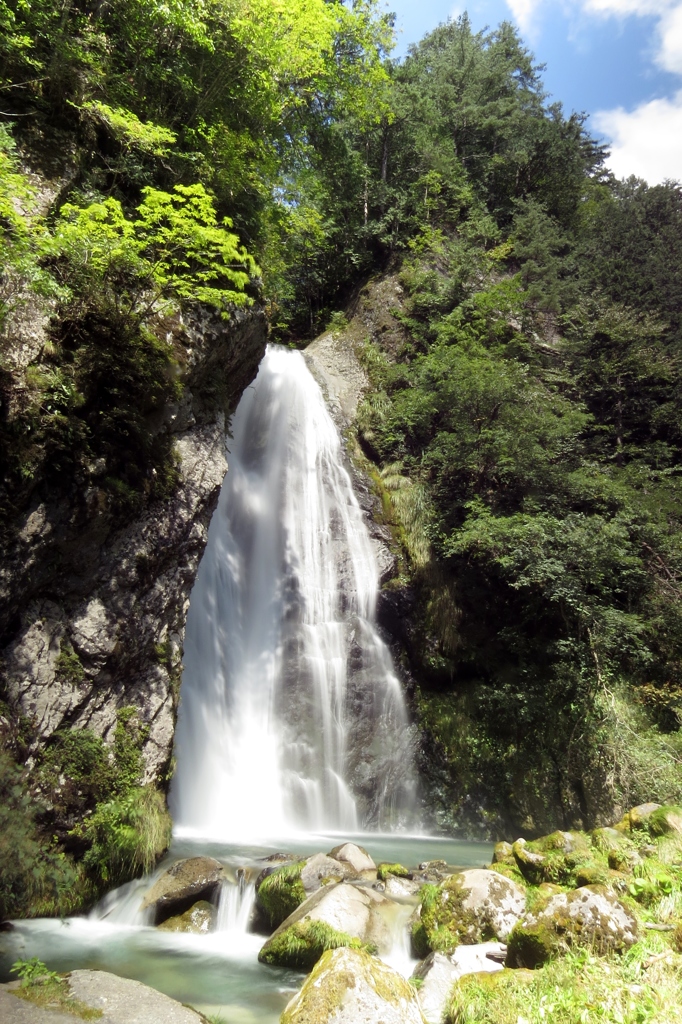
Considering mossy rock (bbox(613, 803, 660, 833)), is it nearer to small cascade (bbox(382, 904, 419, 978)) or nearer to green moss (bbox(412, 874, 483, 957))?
green moss (bbox(412, 874, 483, 957))

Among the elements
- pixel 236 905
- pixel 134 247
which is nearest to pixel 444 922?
pixel 236 905

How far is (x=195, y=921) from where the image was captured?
19.8 feet

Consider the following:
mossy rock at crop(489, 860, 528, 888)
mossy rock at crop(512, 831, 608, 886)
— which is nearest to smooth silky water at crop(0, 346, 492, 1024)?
mossy rock at crop(489, 860, 528, 888)

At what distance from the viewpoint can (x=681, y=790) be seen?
9.49 metres

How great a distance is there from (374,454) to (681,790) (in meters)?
9.76

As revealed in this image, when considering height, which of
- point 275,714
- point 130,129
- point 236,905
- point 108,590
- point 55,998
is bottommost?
point 236,905

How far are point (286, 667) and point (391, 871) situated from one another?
505 cm

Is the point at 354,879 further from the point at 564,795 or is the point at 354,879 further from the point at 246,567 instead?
the point at 246,567

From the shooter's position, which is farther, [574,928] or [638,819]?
[638,819]

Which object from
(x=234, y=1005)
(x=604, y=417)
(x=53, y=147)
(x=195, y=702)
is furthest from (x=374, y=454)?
(x=234, y=1005)

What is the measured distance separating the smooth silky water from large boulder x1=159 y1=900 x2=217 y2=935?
0.12 m

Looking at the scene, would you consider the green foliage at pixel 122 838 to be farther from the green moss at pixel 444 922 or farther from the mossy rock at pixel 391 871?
the green moss at pixel 444 922

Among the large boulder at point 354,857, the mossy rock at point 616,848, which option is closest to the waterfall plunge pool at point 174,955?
the large boulder at point 354,857

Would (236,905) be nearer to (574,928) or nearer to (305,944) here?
(305,944)
